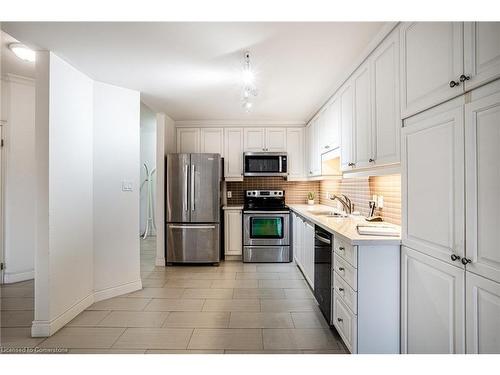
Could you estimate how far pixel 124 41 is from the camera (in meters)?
1.99

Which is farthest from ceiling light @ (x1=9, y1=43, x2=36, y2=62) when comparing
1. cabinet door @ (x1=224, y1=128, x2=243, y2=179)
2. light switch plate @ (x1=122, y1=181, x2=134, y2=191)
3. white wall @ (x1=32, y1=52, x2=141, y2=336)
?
cabinet door @ (x1=224, y1=128, x2=243, y2=179)

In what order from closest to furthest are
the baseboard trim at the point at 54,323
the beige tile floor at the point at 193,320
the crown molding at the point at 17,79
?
1. the beige tile floor at the point at 193,320
2. the baseboard trim at the point at 54,323
3. the crown molding at the point at 17,79

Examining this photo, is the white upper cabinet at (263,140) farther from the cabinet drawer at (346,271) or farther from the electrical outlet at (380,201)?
the cabinet drawer at (346,271)

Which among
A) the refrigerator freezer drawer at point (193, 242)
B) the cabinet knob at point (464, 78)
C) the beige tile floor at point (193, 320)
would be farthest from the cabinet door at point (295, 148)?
the cabinet knob at point (464, 78)

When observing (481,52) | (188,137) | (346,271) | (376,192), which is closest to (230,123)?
(188,137)

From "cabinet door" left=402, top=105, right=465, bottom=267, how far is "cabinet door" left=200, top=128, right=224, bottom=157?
10.6 feet

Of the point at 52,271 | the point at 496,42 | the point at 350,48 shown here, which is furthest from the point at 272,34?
the point at 52,271

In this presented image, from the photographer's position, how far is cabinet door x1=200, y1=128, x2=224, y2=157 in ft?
14.7

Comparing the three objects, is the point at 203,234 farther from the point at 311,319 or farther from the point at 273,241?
the point at 311,319

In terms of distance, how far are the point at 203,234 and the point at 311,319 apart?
2101mm

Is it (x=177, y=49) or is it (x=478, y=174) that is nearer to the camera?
(x=478, y=174)

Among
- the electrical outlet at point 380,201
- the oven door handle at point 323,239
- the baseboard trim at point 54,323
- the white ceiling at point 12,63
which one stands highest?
the white ceiling at point 12,63

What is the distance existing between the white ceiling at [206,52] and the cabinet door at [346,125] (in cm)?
21

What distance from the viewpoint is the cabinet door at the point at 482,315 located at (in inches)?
39.1
